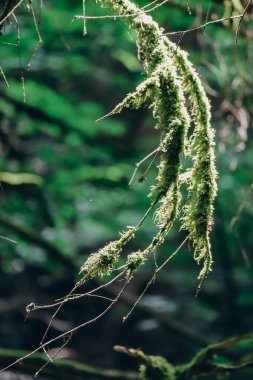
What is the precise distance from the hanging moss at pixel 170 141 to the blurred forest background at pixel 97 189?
1775 millimetres

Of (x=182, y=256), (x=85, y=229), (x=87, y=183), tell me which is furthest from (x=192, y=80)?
(x=85, y=229)

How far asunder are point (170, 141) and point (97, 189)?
11.4 feet

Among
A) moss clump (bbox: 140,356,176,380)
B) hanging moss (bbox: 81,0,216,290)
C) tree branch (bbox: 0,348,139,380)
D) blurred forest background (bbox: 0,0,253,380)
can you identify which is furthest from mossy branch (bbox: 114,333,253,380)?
blurred forest background (bbox: 0,0,253,380)

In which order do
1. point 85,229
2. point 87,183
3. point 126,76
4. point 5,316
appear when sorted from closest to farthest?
point 87,183 → point 5,316 → point 126,76 → point 85,229

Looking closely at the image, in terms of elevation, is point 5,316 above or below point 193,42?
below

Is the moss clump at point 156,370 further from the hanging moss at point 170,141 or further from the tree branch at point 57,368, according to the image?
the hanging moss at point 170,141

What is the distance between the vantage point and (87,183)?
4.71 metres

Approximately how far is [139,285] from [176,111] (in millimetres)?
5032

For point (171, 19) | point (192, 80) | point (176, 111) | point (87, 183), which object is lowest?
point (176, 111)

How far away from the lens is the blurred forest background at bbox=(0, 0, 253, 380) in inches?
156

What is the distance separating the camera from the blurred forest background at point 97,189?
3.97 meters

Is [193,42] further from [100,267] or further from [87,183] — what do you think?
[100,267]

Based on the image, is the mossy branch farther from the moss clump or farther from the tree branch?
the tree branch

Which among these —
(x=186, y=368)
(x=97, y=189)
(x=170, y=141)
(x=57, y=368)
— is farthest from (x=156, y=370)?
(x=97, y=189)
